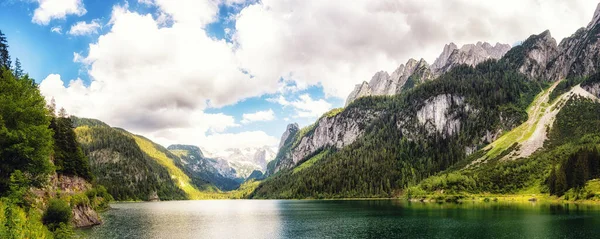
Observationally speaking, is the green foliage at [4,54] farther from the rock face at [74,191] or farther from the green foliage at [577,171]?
the green foliage at [577,171]

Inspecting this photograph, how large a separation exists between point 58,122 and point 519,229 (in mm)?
127301

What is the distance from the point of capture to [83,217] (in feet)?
293

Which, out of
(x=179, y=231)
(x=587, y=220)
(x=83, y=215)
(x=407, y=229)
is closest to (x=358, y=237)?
(x=407, y=229)

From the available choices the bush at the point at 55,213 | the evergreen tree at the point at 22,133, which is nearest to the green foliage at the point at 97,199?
the bush at the point at 55,213

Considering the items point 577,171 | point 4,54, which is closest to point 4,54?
point 4,54

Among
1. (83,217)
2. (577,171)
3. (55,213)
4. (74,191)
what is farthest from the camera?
(577,171)

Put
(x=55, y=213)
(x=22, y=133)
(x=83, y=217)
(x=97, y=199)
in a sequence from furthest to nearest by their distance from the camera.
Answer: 1. (x=97, y=199)
2. (x=83, y=217)
3. (x=55, y=213)
4. (x=22, y=133)

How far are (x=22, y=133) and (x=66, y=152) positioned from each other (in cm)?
7859

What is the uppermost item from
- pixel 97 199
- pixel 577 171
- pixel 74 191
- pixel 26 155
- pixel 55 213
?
pixel 577 171

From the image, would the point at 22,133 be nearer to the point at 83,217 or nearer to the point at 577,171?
the point at 83,217

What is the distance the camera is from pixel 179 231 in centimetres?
8694

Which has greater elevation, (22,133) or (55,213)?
(22,133)

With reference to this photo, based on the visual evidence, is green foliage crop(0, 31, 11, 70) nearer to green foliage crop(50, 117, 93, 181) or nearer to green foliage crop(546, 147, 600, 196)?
green foliage crop(50, 117, 93, 181)

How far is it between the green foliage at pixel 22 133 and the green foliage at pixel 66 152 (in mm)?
57822
